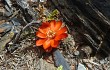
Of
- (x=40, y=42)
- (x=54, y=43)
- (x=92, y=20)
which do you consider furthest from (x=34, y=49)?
(x=92, y=20)

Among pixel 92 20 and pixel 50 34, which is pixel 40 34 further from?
pixel 92 20

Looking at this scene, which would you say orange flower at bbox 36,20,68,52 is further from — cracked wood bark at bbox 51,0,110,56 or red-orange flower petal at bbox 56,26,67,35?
cracked wood bark at bbox 51,0,110,56

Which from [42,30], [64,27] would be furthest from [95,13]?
[42,30]

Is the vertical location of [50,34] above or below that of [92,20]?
below

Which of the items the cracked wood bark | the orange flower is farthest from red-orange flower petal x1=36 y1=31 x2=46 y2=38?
the cracked wood bark

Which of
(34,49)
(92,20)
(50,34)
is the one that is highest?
(92,20)

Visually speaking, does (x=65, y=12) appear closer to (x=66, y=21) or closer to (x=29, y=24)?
(x=66, y=21)

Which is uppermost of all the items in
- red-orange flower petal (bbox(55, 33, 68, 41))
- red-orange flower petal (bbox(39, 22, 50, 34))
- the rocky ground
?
red-orange flower petal (bbox(39, 22, 50, 34))

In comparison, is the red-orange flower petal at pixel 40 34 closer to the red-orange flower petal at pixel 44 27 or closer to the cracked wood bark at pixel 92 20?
the red-orange flower petal at pixel 44 27
